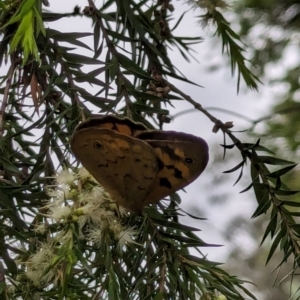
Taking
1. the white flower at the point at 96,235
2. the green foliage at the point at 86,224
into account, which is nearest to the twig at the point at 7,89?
the green foliage at the point at 86,224

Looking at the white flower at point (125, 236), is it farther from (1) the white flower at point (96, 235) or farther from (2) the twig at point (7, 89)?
(2) the twig at point (7, 89)

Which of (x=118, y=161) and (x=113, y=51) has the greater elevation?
(x=113, y=51)

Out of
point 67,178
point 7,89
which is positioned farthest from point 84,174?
point 7,89

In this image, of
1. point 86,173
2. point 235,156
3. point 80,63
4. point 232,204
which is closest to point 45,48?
point 80,63

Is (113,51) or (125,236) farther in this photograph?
(113,51)

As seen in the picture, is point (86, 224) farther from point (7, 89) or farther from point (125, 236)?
point (7, 89)

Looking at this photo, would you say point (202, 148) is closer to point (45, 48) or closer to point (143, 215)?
point (143, 215)

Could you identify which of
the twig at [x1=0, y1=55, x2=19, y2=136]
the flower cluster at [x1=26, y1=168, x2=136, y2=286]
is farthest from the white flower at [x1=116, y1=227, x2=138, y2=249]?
the twig at [x1=0, y1=55, x2=19, y2=136]
